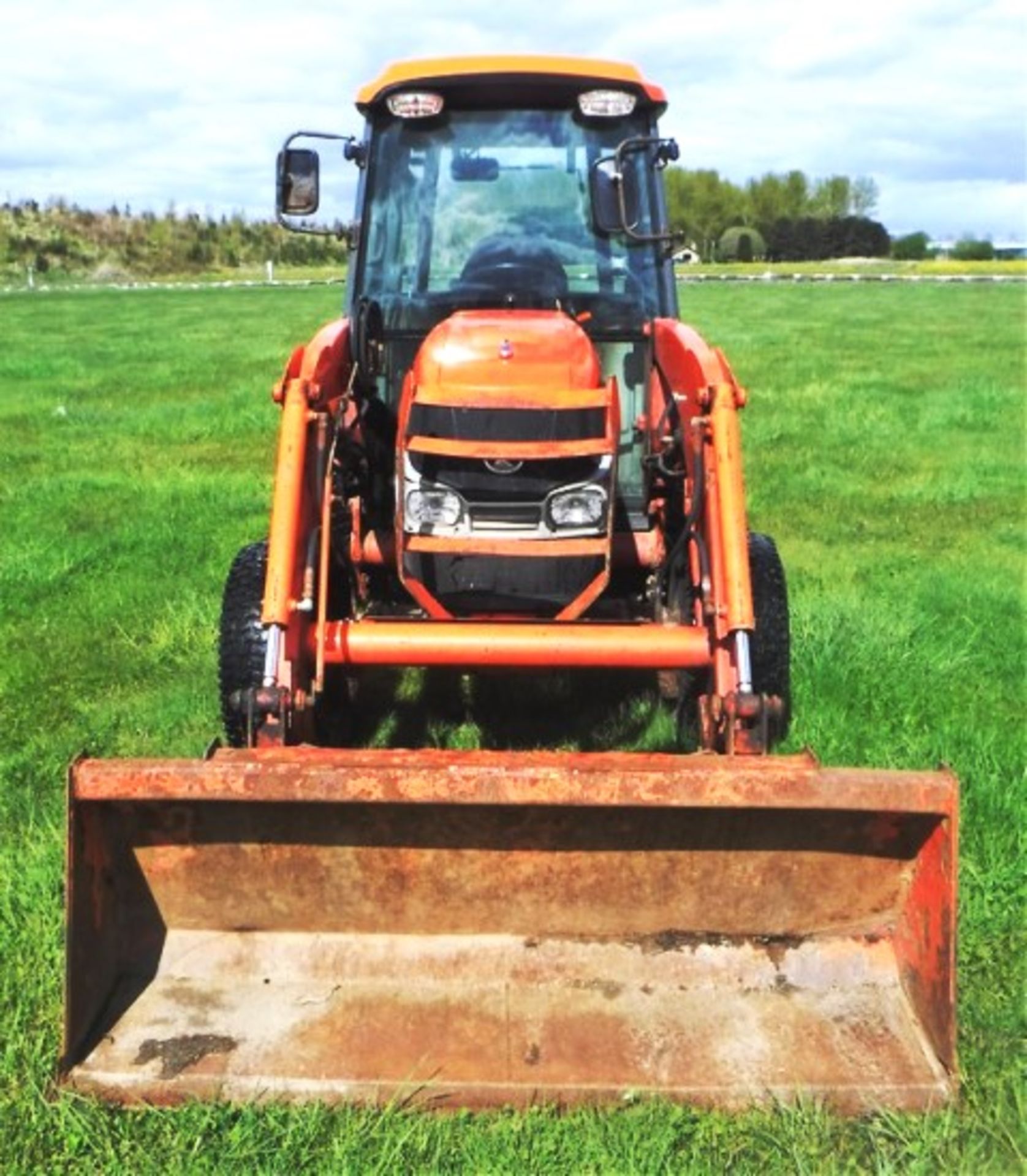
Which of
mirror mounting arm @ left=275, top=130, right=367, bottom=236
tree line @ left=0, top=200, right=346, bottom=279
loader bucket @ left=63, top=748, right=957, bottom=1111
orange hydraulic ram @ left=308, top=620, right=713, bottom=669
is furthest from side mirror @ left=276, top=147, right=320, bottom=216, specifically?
tree line @ left=0, top=200, right=346, bottom=279

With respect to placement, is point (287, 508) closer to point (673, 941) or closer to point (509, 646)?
point (509, 646)

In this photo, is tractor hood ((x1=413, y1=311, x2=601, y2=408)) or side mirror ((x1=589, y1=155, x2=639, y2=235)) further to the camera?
side mirror ((x1=589, y1=155, x2=639, y2=235))

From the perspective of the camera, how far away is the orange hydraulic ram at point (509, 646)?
3.43 meters

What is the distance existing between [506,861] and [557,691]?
6.46 feet

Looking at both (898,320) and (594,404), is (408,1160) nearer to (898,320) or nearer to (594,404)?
(594,404)

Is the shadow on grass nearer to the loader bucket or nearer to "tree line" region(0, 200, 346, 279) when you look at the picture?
the loader bucket

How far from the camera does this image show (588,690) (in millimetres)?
4863

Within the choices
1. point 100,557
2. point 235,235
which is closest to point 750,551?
point 100,557

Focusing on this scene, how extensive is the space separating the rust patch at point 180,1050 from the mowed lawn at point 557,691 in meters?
0.09

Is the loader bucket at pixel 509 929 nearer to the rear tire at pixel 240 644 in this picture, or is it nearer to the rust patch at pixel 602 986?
the rust patch at pixel 602 986

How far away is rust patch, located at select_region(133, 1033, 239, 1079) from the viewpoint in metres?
2.69

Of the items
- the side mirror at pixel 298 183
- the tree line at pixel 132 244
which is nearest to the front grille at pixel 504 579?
the side mirror at pixel 298 183

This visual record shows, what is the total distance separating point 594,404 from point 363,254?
4.65 feet

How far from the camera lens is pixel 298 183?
426 cm
